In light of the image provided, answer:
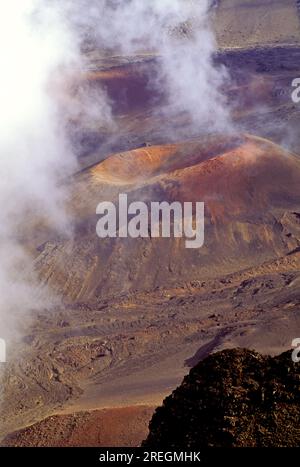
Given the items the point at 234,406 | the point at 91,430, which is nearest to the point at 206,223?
the point at 91,430

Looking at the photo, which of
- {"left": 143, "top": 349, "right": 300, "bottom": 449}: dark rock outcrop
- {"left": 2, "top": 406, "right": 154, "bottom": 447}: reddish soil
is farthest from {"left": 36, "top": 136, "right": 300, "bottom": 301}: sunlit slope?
{"left": 143, "top": 349, "right": 300, "bottom": 449}: dark rock outcrop

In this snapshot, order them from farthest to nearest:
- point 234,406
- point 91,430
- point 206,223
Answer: point 206,223
point 91,430
point 234,406

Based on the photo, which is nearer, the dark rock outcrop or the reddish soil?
the dark rock outcrop

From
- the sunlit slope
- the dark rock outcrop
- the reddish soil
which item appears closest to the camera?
the dark rock outcrop

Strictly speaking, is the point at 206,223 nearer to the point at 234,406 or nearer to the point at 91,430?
the point at 91,430

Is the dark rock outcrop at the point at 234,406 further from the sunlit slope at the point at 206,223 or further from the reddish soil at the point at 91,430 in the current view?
the sunlit slope at the point at 206,223

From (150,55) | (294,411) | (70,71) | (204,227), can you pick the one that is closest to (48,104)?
(70,71)

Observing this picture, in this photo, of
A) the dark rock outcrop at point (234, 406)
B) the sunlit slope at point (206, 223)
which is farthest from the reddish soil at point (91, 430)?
the sunlit slope at point (206, 223)

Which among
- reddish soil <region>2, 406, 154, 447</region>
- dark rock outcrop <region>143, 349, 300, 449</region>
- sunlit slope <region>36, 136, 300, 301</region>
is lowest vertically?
dark rock outcrop <region>143, 349, 300, 449</region>

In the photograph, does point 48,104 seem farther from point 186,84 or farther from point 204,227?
point 204,227

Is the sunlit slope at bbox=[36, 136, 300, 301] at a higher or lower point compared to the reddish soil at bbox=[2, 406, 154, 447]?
higher

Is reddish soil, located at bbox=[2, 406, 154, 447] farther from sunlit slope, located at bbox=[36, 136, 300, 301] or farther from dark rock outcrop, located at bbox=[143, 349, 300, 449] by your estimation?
sunlit slope, located at bbox=[36, 136, 300, 301]
